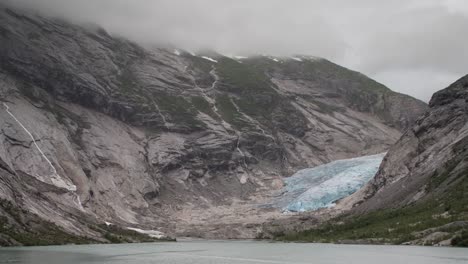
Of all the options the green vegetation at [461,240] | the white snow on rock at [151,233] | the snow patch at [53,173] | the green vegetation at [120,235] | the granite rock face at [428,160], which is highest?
the granite rock face at [428,160]

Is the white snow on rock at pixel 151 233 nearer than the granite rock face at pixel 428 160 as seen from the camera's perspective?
No

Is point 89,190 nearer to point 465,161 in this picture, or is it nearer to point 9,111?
point 9,111

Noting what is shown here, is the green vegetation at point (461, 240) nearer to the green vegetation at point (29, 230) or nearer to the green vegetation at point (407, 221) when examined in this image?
the green vegetation at point (407, 221)

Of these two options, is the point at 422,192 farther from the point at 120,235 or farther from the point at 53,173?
the point at 53,173

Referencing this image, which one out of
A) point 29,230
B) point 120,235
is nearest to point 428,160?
point 120,235

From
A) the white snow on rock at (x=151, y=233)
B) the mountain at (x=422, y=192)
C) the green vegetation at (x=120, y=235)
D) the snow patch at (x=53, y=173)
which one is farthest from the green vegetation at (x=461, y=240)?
the snow patch at (x=53, y=173)

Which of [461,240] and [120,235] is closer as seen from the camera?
[461,240]

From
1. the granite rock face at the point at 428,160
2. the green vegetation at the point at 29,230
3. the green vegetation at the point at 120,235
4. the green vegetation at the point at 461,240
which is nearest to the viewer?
the green vegetation at the point at 461,240

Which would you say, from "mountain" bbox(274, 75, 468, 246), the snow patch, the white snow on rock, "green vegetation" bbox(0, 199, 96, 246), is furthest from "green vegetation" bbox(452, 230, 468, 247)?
the snow patch
